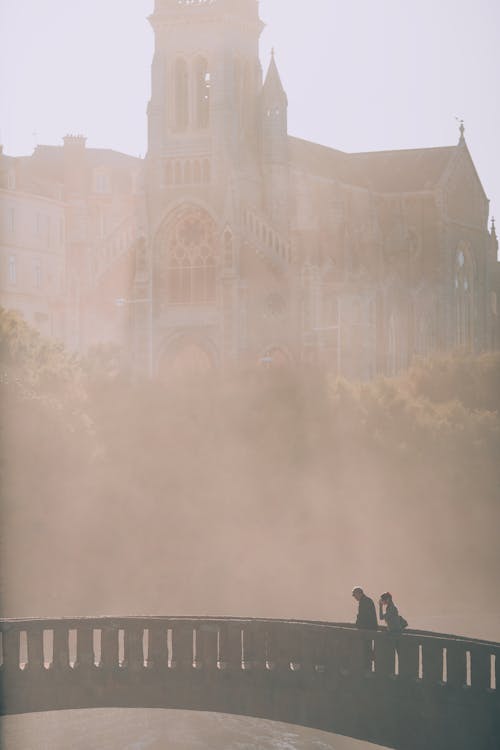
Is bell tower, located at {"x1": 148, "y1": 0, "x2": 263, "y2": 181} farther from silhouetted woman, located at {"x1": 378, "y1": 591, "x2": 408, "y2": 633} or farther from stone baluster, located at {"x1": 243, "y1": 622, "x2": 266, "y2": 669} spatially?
silhouetted woman, located at {"x1": 378, "y1": 591, "x2": 408, "y2": 633}

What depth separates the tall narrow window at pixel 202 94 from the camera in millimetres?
110875

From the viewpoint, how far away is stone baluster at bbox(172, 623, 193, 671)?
41500 mm

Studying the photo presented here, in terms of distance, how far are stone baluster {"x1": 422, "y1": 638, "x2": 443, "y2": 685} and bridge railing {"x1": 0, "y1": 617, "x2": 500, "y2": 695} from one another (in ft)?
0.08

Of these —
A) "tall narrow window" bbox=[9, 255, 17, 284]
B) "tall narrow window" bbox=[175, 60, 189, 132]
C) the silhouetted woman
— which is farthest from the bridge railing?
"tall narrow window" bbox=[175, 60, 189, 132]

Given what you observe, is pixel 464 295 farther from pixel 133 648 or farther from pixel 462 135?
pixel 133 648

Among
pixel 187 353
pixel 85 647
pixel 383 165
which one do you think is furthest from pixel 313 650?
pixel 383 165

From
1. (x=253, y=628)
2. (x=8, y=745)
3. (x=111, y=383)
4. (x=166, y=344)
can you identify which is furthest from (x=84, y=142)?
(x=253, y=628)

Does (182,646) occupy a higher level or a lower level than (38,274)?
lower

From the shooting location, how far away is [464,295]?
132875mm

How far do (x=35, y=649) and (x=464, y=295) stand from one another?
94618 mm

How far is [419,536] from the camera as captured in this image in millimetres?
75875

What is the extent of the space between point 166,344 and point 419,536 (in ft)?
113

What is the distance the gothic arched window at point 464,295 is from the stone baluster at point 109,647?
89458mm

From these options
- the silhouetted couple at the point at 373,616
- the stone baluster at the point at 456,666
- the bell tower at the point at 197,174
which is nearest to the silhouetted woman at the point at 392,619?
the silhouetted couple at the point at 373,616
